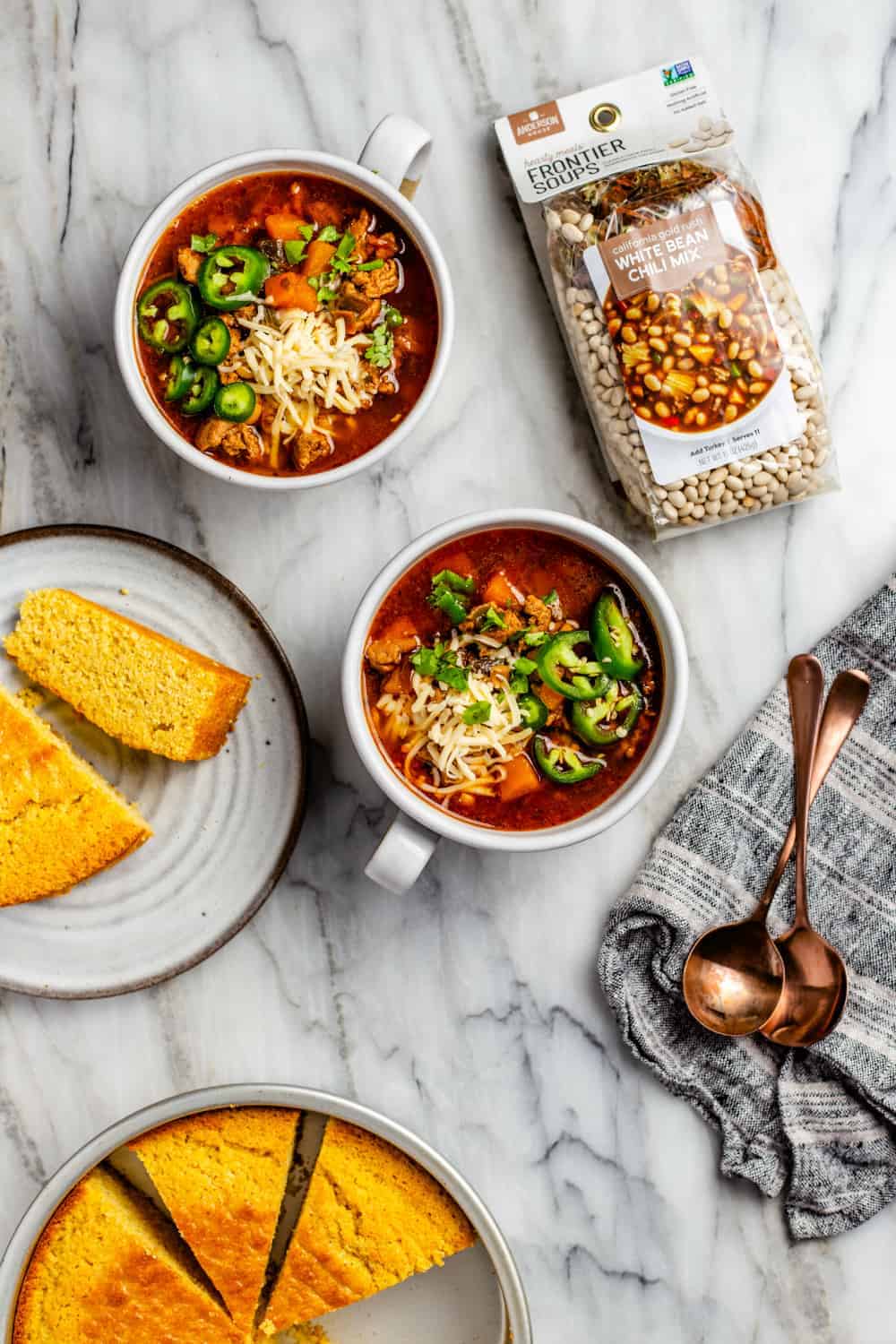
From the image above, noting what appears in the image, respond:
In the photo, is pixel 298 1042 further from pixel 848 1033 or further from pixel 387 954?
pixel 848 1033

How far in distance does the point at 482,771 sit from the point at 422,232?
98 cm

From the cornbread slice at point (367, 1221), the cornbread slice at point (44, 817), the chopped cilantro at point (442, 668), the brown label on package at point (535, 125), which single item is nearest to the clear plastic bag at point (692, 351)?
the brown label on package at point (535, 125)

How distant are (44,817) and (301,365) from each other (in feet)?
3.28

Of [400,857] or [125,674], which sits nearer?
[400,857]

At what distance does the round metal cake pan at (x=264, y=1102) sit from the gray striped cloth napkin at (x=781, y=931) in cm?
49

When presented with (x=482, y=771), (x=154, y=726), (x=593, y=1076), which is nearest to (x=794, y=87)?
(x=482, y=771)

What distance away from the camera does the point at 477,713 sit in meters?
2.04

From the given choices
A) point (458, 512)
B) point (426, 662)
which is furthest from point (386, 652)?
point (458, 512)

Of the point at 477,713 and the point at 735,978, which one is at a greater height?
the point at 477,713

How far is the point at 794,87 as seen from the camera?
2482 mm

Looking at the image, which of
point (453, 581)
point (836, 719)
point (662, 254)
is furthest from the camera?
point (836, 719)

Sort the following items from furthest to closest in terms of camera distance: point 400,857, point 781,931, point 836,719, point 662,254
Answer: point 781,931, point 836,719, point 662,254, point 400,857

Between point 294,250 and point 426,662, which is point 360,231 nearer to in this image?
point 294,250

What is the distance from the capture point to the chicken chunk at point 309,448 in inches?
83.4
